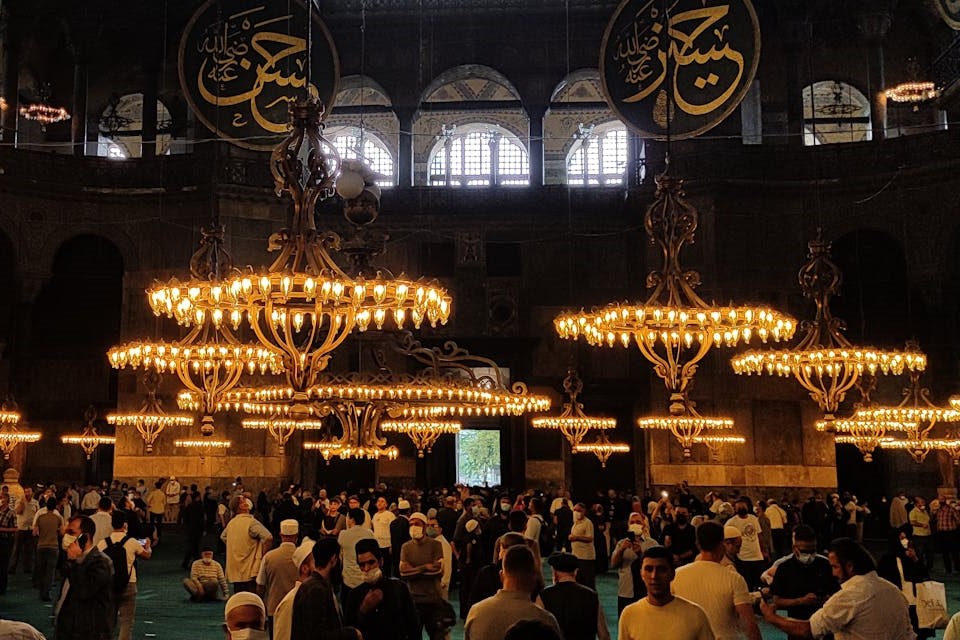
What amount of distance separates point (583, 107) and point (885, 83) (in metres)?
5.68

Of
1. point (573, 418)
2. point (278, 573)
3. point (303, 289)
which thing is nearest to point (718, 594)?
point (278, 573)

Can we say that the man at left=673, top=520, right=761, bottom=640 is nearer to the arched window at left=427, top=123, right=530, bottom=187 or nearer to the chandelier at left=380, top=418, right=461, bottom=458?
the chandelier at left=380, top=418, right=461, bottom=458

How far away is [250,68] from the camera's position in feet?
36.7

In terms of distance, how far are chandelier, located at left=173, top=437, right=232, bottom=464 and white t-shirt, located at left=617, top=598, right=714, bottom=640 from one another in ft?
48.2

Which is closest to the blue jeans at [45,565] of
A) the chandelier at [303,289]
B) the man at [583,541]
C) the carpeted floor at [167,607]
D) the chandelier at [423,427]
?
the carpeted floor at [167,607]

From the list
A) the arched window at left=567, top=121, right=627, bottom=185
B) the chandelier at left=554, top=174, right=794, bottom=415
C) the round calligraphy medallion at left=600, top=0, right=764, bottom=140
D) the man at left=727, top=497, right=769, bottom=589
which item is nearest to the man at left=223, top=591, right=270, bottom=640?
the chandelier at left=554, top=174, right=794, bottom=415

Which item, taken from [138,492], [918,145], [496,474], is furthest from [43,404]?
[918,145]

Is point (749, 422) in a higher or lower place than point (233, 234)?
lower

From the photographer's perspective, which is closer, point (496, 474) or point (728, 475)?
point (728, 475)

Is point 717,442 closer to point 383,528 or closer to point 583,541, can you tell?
point 583,541

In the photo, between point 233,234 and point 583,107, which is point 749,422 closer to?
point 583,107

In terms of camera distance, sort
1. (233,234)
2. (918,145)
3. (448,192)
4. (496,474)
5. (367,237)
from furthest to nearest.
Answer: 1. (496,474)
2. (448,192)
3. (233,234)
4. (918,145)
5. (367,237)

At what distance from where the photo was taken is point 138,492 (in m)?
17.0

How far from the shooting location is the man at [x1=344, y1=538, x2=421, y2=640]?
4.04 meters
